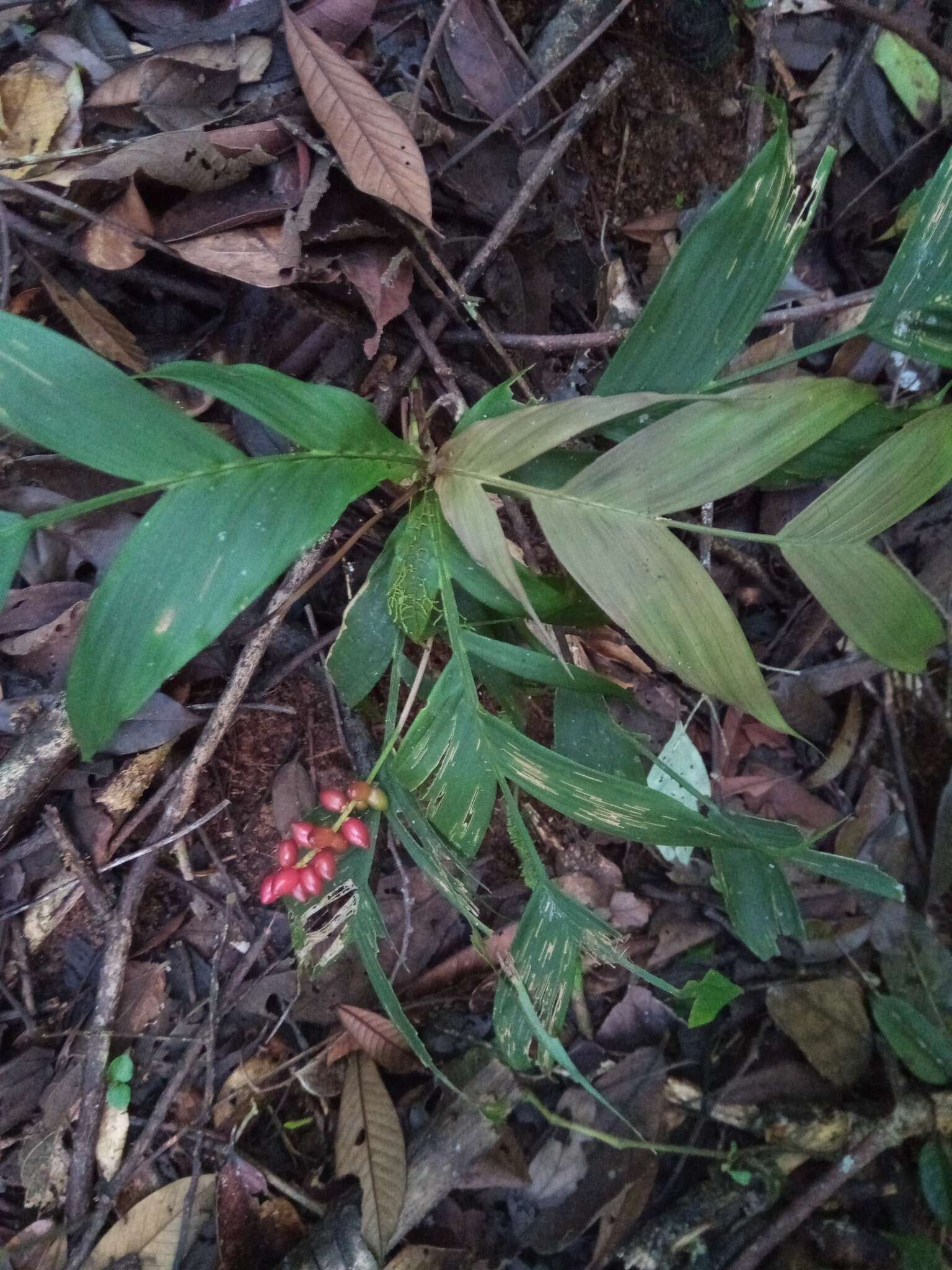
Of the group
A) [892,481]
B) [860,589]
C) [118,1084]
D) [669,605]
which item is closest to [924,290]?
[892,481]

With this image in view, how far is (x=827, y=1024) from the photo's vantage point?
1.35m

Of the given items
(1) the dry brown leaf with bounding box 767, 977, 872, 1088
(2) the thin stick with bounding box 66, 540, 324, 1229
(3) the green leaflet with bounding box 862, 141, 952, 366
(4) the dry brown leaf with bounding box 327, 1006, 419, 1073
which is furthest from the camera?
(1) the dry brown leaf with bounding box 767, 977, 872, 1088

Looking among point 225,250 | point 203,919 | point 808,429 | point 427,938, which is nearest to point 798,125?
point 808,429

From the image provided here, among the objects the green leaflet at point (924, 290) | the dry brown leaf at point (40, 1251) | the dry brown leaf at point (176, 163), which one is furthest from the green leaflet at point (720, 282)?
the dry brown leaf at point (40, 1251)

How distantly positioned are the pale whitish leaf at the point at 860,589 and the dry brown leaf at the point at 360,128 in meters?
0.62

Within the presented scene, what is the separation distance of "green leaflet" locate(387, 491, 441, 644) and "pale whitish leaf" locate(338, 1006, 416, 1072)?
2.14 ft

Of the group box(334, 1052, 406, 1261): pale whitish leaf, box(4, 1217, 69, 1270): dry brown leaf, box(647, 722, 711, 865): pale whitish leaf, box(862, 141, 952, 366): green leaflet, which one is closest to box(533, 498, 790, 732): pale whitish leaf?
box(862, 141, 952, 366): green leaflet

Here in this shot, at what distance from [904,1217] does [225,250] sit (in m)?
1.84

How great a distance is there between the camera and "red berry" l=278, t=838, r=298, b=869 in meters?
0.90

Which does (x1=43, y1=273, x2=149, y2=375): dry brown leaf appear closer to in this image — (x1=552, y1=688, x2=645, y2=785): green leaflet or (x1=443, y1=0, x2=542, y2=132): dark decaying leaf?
(x1=443, y1=0, x2=542, y2=132): dark decaying leaf

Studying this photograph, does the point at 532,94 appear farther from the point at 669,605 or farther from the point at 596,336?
the point at 669,605

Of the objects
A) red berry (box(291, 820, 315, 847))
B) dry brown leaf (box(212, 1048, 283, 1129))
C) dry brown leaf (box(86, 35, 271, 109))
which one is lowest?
dry brown leaf (box(212, 1048, 283, 1129))

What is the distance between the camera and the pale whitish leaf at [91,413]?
0.72 meters

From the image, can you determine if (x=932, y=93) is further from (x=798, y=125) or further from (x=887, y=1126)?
(x=887, y=1126)
